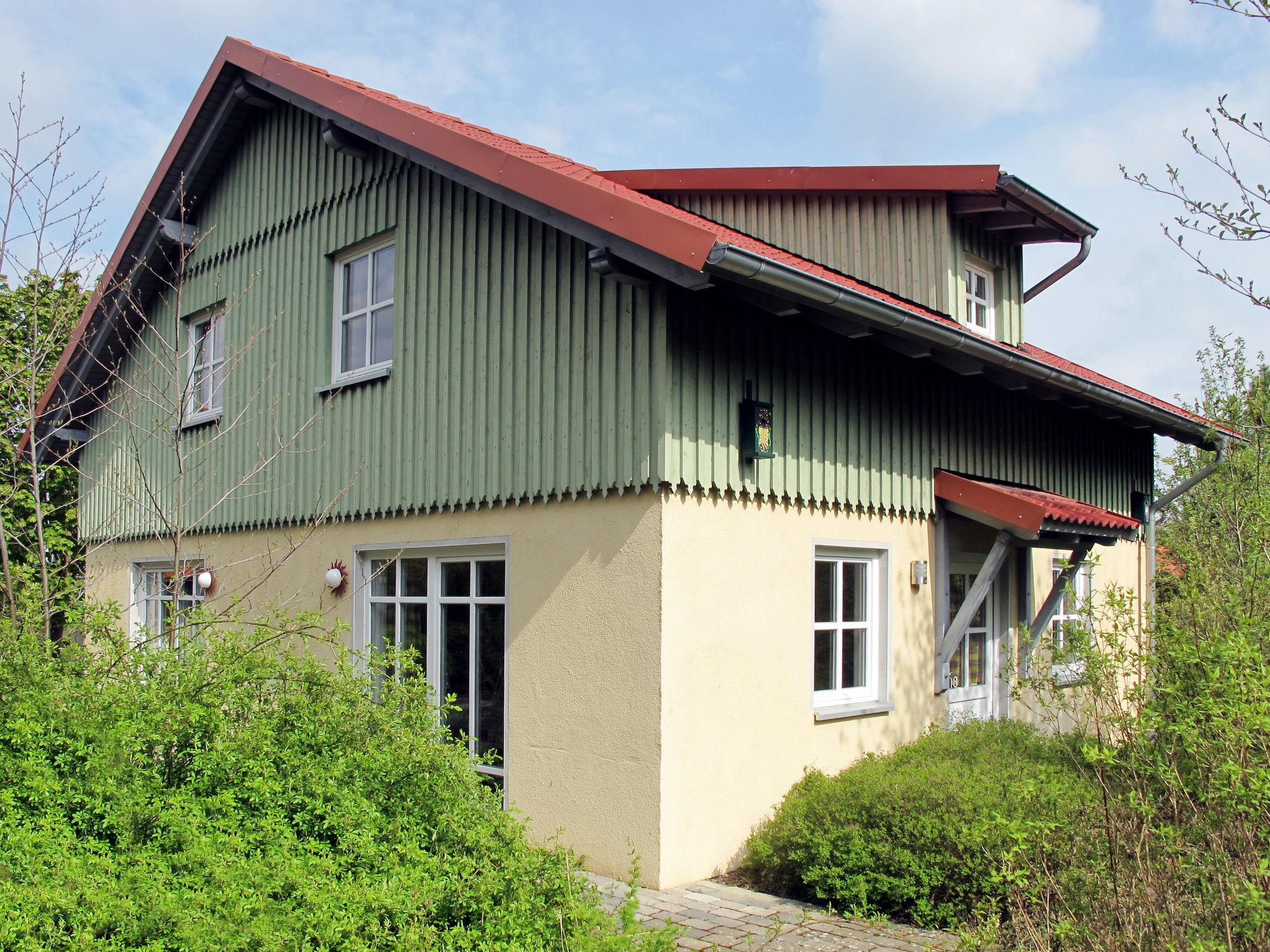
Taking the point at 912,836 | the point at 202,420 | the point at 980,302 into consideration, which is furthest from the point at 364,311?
the point at 912,836

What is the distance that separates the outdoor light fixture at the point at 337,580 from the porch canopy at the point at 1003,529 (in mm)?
5003

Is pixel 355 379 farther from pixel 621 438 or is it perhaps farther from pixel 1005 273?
pixel 1005 273

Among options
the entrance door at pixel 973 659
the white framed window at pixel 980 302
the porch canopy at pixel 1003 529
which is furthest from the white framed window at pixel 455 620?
the white framed window at pixel 980 302

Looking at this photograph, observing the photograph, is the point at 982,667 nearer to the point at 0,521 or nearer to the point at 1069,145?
the point at 1069,145

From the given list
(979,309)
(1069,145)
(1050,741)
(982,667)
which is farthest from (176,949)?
(979,309)

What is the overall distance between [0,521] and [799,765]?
5345 mm

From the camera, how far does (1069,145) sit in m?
5.35

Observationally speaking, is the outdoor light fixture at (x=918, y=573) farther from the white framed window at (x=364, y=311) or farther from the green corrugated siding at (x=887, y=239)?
the white framed window at (x=364, y=311)

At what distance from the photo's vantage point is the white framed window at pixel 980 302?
35.5 ft

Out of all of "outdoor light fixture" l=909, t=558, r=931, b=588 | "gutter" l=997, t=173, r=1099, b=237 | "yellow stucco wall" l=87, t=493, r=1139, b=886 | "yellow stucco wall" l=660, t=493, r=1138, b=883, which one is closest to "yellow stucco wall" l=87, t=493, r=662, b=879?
"yellow stucco wall" l=87, t=493, r=1139, b=886

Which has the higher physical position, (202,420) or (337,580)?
(202,420)

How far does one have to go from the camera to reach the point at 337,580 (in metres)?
9.20

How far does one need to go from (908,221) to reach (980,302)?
4.36ft

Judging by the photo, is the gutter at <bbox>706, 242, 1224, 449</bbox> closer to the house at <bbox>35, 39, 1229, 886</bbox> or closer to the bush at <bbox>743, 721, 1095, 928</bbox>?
the house at <bbox>35, 39, 1229, 886</bbox>
